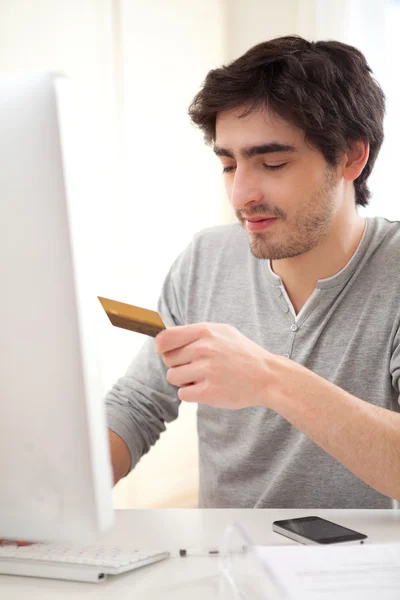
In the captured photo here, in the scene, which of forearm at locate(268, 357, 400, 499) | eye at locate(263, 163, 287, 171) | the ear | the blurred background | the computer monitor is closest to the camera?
the computer monitor

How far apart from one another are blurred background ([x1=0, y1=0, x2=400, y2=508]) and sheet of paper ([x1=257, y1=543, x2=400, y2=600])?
6.38ft

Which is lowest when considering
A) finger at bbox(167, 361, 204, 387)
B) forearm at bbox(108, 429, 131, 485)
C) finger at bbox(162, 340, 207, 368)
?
forearm at bbox(108, 429, 131, 485)

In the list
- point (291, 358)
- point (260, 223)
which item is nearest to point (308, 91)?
point (260, 223)

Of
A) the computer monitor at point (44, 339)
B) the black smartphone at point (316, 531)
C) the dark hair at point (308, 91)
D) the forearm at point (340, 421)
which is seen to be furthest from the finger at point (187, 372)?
the dark hair at point (308, 91)

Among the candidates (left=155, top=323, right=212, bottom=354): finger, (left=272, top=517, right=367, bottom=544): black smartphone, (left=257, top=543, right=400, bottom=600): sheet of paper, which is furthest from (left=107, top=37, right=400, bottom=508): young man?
(left=257, top=543, right=400, bottom=600): sheet of paper

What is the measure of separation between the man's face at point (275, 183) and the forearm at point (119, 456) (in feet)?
1.46

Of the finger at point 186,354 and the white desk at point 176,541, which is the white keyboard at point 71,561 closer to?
the white desk at point 176,541

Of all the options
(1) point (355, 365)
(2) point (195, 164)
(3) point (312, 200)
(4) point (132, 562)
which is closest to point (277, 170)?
(3) point (312, 200)

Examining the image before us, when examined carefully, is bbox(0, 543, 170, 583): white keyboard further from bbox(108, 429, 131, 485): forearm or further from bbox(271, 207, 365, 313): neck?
bbox(271, 207, 365, 313): neck

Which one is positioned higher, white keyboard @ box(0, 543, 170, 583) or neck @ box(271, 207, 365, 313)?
neck @ box(271, 207, 365, 313)

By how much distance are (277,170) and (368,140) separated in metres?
0.28

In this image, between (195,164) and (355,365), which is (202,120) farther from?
(195,164)

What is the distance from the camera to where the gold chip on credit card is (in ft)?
2.75

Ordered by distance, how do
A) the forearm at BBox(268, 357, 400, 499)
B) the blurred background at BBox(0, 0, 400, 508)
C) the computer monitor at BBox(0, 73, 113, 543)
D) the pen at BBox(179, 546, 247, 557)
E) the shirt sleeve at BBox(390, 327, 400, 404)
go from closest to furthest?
the computer monitor at BBox(0, 73, 113, 543) → the pen at BBox(179, 546, 247, 557) → the forearm at BBox(268, 357, 400, 499) → the shirt sleeve at BBox(390, 327, 400, 404) → the blurred background at BBox(0, 0, 400, 508)
